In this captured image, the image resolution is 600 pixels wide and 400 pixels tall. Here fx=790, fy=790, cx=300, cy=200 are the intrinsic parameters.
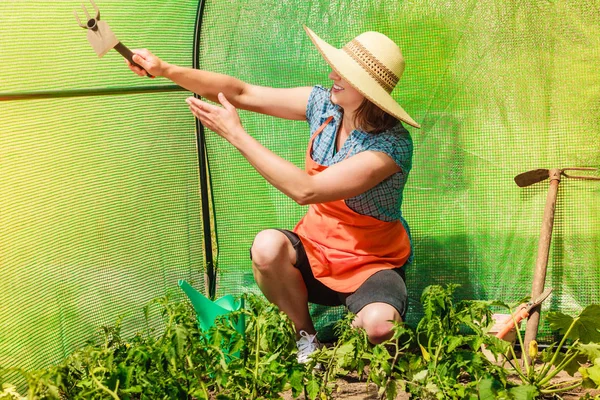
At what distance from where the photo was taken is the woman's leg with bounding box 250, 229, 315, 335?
3248mm

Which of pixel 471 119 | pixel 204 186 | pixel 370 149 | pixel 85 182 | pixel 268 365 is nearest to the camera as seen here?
pixel 268 365

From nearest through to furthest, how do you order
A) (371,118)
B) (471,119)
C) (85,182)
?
1. (371,118)
2. (85,182)
3. (471,119)

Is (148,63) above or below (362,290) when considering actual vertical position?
above

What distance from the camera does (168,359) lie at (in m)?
2.48

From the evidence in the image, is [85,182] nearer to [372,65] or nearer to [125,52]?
[125,52]

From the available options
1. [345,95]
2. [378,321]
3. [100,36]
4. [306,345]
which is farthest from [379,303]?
[100,36]

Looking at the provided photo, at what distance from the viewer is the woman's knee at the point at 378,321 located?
116 inches

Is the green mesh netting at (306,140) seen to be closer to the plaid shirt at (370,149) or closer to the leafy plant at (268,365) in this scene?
the plaid shirt at (370,149)

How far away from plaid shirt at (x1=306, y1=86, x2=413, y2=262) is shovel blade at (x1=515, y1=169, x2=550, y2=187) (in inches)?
24.4

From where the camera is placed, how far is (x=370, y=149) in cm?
306

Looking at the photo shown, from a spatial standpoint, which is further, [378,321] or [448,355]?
[378,321]

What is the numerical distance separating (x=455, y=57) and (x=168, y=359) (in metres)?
1.99

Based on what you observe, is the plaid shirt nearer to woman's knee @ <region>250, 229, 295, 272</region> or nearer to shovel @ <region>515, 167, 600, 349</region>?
woman's knee @ <region>250, 229, 295, 272</region>

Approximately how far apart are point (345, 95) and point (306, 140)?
71 centimetres
